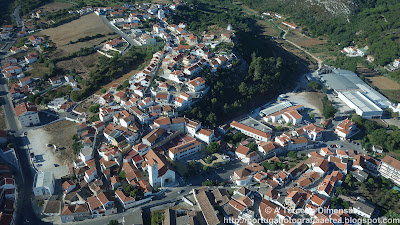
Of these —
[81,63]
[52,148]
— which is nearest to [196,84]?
[52,148]

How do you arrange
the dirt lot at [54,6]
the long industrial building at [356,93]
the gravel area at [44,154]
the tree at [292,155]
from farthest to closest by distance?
the dirt lot at [54,6], the long industrial building at [356,93], the tree at [292,155], the gravel area at [44,154]

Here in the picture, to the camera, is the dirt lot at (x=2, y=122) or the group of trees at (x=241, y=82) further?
the group of trees at (x=241, y=82)

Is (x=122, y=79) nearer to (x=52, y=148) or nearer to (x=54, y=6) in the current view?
(x=52, y=148)

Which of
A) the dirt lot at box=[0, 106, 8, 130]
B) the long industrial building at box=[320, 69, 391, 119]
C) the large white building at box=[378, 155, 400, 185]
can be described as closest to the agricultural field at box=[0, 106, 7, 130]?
the dirt lot at box=[0, 106, 8, 130]

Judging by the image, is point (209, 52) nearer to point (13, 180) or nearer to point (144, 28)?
point (144, 28)

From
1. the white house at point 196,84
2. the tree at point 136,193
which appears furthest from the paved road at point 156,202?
the white house at point 196,84

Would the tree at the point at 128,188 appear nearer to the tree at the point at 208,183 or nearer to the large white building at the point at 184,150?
the large white building at the point at 184,150

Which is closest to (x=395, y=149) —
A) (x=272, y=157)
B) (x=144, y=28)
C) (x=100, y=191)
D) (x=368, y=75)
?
(x=272, y=157)
